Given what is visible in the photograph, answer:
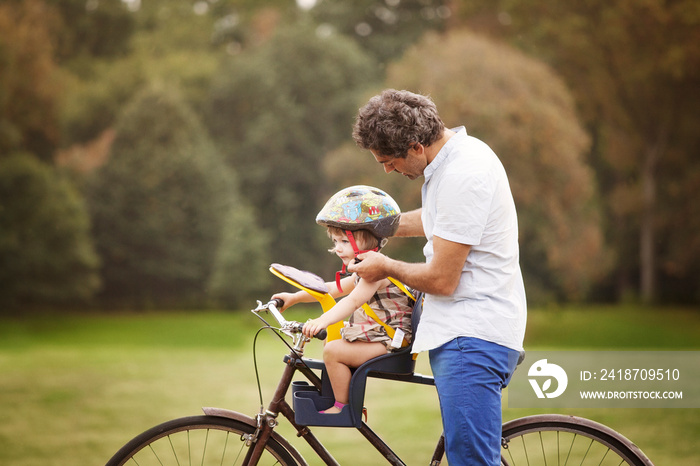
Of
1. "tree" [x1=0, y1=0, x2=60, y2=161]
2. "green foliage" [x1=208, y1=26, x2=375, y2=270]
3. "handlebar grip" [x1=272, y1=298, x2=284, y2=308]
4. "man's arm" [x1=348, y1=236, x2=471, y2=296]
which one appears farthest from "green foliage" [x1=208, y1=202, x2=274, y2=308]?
"man's arm" [x1=348, y1=236, x2=471, y2=296]

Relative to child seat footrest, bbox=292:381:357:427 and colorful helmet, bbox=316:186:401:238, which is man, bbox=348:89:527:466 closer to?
colorful helmet, bbox=316:186:401:238

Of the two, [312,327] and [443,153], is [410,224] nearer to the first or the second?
[443,153]

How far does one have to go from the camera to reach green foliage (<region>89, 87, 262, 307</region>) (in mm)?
15719

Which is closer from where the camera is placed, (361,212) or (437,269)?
(437,269)

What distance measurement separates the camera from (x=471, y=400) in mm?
2088

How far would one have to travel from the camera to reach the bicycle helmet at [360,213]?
7.35 feet

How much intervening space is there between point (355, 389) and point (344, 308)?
0.82 feet

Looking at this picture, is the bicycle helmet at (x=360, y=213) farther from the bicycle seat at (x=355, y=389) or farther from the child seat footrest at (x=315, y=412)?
the child seat footrest at (x=315, y=412)

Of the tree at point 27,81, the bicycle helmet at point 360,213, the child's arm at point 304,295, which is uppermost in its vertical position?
the tree at point 27,81

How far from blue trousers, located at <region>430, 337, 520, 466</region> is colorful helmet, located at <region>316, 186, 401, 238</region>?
1.39 ft

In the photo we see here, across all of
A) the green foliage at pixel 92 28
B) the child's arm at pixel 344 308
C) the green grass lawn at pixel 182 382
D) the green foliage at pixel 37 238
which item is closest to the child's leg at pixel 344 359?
the child's arm at pixel 344 308

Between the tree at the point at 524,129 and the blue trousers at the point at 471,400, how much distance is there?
10.1 meters

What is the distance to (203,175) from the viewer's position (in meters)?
16.0

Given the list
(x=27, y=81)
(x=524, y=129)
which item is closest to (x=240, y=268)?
(x=27, y=81)
